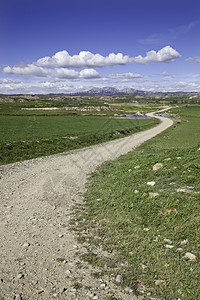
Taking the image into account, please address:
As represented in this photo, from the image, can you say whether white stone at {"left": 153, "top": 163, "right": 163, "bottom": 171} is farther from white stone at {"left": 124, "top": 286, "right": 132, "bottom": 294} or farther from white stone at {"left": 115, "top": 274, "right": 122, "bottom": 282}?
white stone at {"left": 124, "top": 286, "right": 132, "bottom": 294}

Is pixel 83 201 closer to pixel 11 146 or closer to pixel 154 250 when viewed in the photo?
pixel 154 250

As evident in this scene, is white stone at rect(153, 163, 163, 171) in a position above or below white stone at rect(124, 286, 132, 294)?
above

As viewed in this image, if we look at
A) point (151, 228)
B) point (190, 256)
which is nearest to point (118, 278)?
point (190, 256)

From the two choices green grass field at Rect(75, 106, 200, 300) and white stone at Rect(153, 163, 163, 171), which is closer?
green grass field at Rect(75, 106, 200, 300)

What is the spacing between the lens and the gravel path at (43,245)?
252 inches

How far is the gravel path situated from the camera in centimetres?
640

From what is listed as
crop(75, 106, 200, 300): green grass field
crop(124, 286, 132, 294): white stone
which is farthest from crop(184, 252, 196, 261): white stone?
crop(124, 286, 132, 294): white stone

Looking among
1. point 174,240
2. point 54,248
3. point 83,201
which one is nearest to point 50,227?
point 54,248

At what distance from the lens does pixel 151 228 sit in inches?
365

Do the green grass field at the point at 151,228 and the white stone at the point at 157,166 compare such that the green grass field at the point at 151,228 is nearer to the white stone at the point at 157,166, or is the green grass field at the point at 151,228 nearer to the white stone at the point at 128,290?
the white stone at the point at 128,290

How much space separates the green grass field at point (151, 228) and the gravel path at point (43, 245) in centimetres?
62

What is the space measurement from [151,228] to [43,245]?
4.54 meters

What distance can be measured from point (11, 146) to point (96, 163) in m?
14.7

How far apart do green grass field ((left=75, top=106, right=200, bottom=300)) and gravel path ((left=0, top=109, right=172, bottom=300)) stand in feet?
2.04
